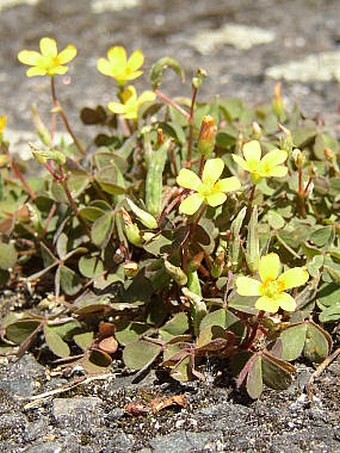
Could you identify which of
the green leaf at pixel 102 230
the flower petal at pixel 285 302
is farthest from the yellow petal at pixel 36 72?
the flower petal at pixel 285 302

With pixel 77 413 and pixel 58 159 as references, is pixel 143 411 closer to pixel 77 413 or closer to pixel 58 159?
pixel 77 413

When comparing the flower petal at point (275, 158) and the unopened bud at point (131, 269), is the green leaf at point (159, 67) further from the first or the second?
the unopened bud at point (131, 269)

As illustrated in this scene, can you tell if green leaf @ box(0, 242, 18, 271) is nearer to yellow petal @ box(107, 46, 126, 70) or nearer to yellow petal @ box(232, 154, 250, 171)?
yellow petal @ box(107, 46, 126, 70)

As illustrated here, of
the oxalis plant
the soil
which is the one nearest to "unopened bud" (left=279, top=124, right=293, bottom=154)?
the oxalis plant

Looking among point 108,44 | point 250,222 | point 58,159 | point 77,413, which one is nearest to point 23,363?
point 77,413

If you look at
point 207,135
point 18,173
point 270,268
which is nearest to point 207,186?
point 207,135
